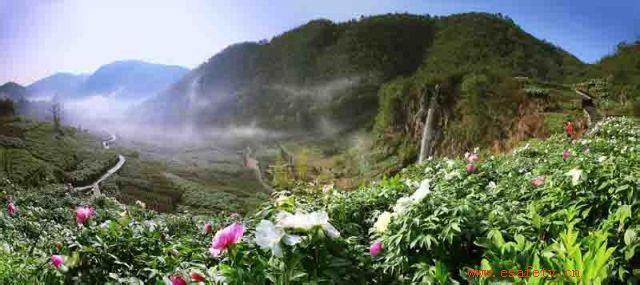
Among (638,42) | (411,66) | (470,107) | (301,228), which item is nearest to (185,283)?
(301,228)

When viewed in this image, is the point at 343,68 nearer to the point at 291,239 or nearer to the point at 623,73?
the point at 623,73

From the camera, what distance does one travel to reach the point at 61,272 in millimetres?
2311

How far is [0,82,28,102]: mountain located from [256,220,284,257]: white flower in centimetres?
Answer: 1485

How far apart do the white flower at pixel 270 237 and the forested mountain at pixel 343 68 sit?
57.5 feet

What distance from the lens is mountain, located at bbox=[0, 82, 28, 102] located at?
14822 millimetres

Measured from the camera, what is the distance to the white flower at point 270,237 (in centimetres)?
163

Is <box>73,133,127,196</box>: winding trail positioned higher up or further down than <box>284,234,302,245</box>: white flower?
further down

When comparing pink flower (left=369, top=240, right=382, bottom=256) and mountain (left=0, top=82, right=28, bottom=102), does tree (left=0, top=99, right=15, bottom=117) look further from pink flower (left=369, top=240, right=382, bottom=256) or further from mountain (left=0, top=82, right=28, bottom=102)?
pink flower (left=369, top=240, right=382, bottom=256)

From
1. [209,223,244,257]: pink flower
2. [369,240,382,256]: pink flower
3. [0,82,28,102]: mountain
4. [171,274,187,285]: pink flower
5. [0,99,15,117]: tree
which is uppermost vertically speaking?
[0,82,28,102]: mountain

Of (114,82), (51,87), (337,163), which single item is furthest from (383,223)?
(114,82)

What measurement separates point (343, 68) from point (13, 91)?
16.6 meters

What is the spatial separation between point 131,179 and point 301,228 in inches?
617

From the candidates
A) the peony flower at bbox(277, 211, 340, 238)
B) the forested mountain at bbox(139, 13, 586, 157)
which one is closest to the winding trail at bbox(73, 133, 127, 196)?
the forested mountain at bbox(139, 13, 586, 157)

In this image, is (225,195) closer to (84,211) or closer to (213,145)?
(213,145)
